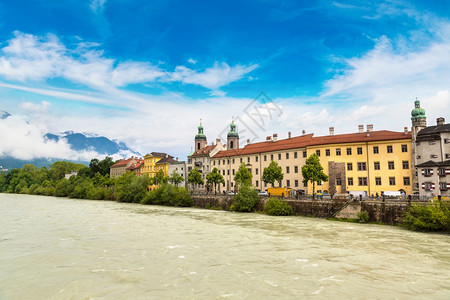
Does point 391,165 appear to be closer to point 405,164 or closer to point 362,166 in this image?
point 405,164

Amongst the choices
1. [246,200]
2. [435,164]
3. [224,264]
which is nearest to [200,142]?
[246,200]

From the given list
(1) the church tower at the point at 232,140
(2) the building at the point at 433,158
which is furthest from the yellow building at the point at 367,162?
(1) the church tower at the point at 232,140

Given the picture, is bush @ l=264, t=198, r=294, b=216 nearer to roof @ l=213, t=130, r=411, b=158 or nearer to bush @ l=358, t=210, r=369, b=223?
bush @ l=358, t=210, r=369, b=223

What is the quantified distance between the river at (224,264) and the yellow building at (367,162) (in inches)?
720

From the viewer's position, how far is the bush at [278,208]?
116ft

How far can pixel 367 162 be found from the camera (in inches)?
1689

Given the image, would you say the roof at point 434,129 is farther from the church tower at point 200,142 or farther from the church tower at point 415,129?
the church tower at point 200,142

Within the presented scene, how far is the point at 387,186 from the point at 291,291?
34.8 metres

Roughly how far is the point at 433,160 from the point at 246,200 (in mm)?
22712

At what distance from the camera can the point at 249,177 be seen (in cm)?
5147

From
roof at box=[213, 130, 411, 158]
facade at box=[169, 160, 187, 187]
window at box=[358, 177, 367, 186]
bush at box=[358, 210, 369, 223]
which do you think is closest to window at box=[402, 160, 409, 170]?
roof at box=[213, 130, 411, 158]

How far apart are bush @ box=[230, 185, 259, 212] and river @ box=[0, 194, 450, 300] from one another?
15.6 metres

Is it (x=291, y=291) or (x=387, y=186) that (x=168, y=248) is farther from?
(x=387, y=186)

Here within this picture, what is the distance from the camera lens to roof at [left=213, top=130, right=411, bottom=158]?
1673 inches
